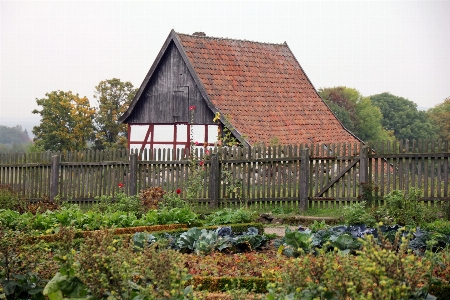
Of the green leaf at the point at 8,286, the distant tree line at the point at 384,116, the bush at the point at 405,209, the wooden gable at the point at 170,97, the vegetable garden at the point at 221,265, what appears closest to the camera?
the vegetable garden at the point at 221,265

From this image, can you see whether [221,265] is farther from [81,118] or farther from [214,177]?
[81,118]

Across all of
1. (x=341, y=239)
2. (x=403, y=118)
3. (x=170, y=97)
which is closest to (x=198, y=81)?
(x=170, y=97)

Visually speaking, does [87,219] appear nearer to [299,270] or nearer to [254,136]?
[299,270]

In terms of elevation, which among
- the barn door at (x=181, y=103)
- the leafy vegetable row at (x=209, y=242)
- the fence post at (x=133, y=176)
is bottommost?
the leafy vegetable row at (x=209, y=242)

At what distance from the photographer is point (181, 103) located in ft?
100

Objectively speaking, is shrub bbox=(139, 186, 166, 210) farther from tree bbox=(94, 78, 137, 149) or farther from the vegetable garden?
tree bbox=(94, 78, 137, 149)

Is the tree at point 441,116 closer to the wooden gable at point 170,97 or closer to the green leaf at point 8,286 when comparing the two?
the wooden gable at point 170,97

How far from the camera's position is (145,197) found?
55.7ft

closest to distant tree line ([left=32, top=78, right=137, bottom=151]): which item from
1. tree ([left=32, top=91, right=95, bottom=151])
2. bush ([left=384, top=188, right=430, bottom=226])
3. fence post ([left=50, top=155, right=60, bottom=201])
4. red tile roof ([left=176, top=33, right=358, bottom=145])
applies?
tree ([left=32, top=91, right=95, bottom=151])

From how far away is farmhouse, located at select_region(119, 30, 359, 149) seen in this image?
2914cm

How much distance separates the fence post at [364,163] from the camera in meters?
18.6

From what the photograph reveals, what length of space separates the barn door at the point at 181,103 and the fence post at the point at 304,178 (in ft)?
37.4

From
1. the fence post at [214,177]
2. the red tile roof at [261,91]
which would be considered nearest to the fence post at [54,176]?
the fence post at [214,177]

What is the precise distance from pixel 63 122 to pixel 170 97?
26517 mm
